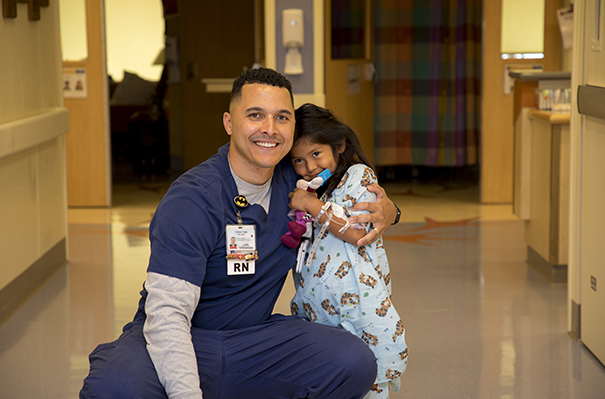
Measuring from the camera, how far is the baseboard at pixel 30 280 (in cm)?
344

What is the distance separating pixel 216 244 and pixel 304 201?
29 centimetres

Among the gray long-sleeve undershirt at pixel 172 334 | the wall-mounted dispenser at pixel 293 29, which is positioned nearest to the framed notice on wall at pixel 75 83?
the wall-mounted dispenser at pixel 293 29

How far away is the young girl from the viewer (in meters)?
1.99

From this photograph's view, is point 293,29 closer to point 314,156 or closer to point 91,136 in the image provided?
point 91,136

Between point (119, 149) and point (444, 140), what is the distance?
4.20m

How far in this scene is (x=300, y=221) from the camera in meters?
2.02

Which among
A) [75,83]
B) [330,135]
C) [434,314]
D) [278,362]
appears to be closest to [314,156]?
[330,135]

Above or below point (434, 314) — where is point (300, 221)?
above

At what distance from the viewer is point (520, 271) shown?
4211 mm

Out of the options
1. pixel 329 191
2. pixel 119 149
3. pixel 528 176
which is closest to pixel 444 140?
pixel 528 176

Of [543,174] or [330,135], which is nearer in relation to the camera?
[330,135]

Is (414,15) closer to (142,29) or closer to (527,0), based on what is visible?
(527,0)

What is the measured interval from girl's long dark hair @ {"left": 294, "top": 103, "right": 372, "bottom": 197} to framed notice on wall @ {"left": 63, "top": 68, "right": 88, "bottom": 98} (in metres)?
4.51

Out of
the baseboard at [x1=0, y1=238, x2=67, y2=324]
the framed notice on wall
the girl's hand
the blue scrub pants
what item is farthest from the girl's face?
the framed notice on wall
